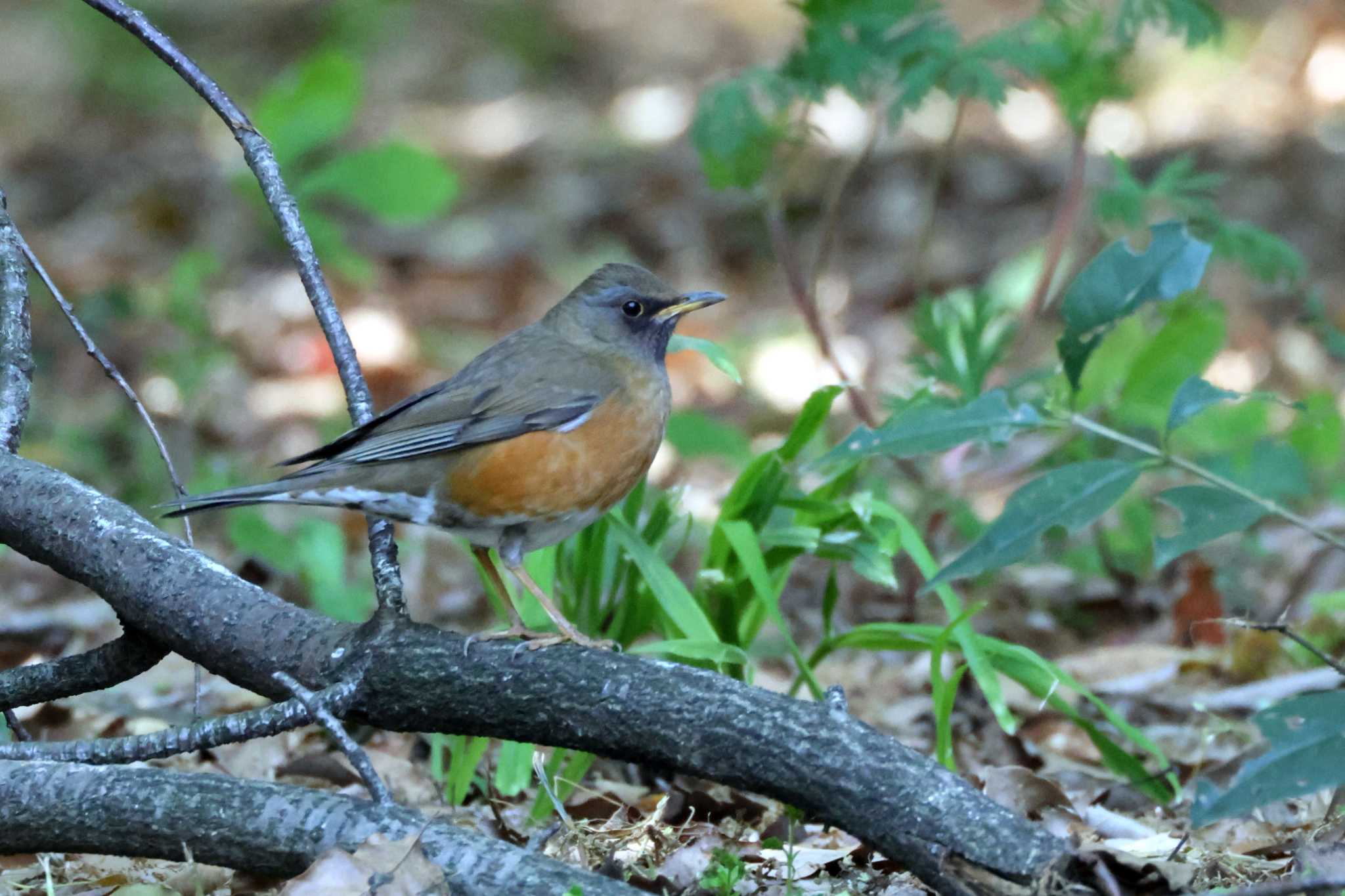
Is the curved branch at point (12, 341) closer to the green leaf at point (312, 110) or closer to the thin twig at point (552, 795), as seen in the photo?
the thin twig at point (552, 795)

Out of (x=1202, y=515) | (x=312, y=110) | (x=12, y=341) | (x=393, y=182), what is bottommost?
(x=1202, y=515)

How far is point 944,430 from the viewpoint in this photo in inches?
118

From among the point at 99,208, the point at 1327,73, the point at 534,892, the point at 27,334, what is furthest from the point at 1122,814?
the point at 99,208

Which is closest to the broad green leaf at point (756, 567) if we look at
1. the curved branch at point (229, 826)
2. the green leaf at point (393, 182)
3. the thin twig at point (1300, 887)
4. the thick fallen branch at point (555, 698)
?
the thick fallen branch at point (555, 698)

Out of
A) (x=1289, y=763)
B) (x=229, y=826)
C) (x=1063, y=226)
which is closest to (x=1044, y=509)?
(x=1289, y=763)

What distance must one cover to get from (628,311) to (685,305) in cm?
19

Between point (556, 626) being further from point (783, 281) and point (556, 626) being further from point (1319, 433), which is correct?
point (783, 281)

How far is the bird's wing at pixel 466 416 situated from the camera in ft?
12.3

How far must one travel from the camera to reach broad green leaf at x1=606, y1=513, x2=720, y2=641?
12.6 feet

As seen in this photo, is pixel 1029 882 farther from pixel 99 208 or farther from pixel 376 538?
pixel 99 208

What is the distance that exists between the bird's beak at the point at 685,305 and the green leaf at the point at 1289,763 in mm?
2315

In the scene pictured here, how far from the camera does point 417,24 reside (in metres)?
15.9

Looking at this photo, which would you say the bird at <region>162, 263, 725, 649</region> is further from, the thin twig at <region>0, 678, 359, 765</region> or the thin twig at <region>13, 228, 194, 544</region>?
the thin twig at <region>0, 678, 359, 765</region>

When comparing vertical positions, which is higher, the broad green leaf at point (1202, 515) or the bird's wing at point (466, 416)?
the bird's wing at point (466, 416)
